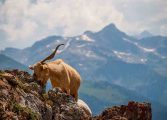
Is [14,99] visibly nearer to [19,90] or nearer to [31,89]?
[19,90]

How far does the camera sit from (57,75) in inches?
1050

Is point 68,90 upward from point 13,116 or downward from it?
upward

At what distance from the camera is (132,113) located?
90.6 ft

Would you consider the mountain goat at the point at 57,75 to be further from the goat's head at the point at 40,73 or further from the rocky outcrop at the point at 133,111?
the rocky outcrop at the point at 133,111

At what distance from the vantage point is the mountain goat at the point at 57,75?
24.5 m

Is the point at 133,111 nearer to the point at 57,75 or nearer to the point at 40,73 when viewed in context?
the point at 57,75

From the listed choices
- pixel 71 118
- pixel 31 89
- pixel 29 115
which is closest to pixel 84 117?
pixel 71 118

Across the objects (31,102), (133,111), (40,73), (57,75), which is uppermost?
(57,75)

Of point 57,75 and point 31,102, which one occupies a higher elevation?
point 57,75

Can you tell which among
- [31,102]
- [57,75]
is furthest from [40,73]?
[31,102]

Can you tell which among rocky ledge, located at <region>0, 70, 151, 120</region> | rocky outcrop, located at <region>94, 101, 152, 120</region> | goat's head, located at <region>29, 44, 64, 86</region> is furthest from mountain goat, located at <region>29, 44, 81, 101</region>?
rocky outcrop, located at <region>94, 101, 152, 120</region>

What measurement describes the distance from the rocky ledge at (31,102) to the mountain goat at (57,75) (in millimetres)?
738

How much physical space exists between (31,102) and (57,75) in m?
6.69

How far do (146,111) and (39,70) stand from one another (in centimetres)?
825
